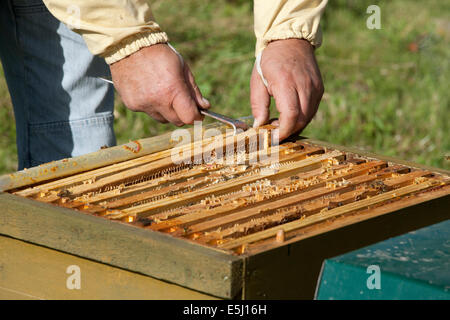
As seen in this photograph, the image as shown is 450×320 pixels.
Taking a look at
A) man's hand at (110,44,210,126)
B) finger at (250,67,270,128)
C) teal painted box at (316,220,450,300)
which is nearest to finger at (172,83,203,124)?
man's hand at (110,44,210,126)

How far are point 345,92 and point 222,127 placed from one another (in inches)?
115

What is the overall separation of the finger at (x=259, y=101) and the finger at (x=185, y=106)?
258 millimetres

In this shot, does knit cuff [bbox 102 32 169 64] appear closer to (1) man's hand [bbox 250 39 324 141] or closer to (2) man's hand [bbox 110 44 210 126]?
(2) man's hand [bbox 110 44 210 126]

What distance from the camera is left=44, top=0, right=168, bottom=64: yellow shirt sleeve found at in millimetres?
2127

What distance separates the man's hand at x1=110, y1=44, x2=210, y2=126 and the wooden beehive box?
10 cm

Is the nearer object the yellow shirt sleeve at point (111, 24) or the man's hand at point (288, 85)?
the yellow shirt sleeve at point (111, 24)

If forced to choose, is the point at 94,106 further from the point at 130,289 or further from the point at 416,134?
the point at 416,134

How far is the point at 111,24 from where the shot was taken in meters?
2.14

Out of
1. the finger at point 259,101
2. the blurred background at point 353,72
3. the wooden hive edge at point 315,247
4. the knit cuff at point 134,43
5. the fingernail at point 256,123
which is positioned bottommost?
the blurred background at point 353,72

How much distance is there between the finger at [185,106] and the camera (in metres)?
2.15

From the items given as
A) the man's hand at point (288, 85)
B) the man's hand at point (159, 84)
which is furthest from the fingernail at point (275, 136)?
the man's hand at point (159, 84)

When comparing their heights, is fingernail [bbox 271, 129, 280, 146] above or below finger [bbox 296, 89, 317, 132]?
below

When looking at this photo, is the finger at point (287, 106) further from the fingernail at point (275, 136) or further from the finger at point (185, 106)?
the finger at point (185, 106)

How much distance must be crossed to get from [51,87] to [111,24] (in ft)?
2.61
